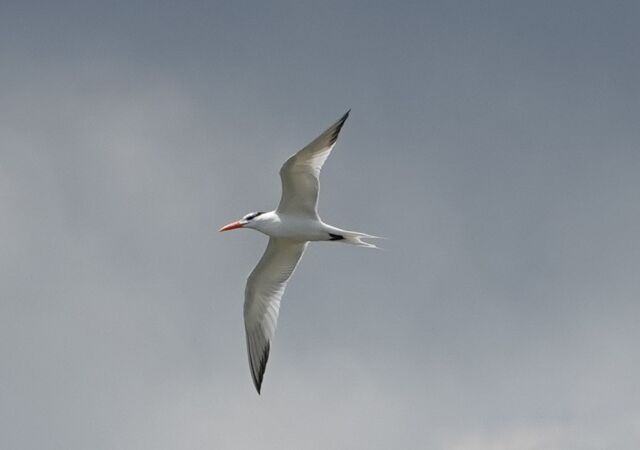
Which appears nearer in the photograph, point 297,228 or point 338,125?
point 338,125

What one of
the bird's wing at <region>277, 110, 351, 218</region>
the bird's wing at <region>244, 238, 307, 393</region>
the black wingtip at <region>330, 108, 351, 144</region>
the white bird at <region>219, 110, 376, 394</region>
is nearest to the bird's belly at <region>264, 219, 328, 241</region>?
the white bird at <region>219, 110, 376, 394</region>

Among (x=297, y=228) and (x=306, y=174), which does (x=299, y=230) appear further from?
(x=306, y=174)

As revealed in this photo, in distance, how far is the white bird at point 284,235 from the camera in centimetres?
2027

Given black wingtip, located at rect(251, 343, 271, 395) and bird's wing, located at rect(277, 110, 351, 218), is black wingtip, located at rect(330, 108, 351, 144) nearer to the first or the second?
bird's wing, located at rect(277, 110, 351, 218)

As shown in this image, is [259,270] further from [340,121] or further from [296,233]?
[340,121]

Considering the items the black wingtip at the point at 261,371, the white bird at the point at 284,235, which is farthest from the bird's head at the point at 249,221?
the black wingtip at the point at 261,371

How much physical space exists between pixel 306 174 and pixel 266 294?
4.19 metres

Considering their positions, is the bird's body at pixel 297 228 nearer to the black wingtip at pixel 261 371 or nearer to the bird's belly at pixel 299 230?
the bird's belly at pixel 299 230

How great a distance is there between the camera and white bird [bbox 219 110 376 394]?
66.5ft

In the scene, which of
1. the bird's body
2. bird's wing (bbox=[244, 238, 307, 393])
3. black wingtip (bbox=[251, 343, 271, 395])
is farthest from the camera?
bird's wing (bbox=[244, 238, 307, 393])

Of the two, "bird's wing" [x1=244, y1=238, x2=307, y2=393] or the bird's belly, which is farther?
"bird's wing" [x1=244, y1=238, x2=307, y2=393]

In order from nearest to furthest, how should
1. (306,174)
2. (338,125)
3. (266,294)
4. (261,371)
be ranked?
(338,125) → (306,174) → (261,371) → (266,294)

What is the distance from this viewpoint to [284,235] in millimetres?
21734

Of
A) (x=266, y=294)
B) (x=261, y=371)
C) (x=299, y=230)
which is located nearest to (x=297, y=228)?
(x=299, y=230)
